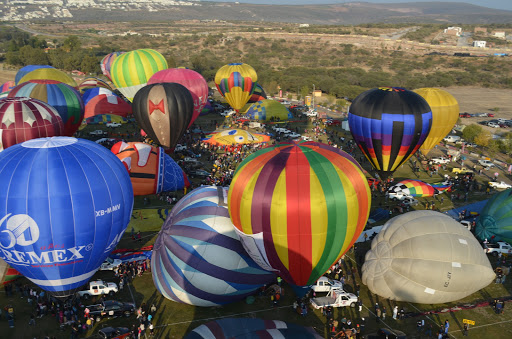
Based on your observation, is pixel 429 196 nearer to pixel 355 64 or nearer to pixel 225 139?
pixel 225 139

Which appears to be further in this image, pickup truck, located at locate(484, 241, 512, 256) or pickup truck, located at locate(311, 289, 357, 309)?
pickup truck, located at locate(484, 241, 512, 256)

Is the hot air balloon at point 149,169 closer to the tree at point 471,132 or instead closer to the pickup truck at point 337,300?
the pickup truck at point 337,300

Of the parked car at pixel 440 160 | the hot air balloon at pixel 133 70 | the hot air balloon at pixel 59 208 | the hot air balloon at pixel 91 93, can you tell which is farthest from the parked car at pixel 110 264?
the hot air balloon at pixel 91 93

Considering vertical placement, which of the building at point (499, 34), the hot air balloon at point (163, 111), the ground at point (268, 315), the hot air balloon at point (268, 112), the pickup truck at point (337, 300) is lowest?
the ground at point (268, 315)

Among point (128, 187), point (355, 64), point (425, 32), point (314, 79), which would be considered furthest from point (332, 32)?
point (128, 187)

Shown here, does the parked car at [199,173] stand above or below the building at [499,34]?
below

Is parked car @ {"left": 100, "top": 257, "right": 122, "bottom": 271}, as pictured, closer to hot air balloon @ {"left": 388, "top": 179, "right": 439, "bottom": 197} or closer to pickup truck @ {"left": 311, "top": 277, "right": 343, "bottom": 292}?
pickup truck @ {"left": 311, "top": 277, "right": 343, "bottom": 292}

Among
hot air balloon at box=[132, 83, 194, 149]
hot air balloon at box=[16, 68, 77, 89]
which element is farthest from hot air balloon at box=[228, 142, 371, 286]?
hot air balloon at box=[16, 68, 77, 89]
